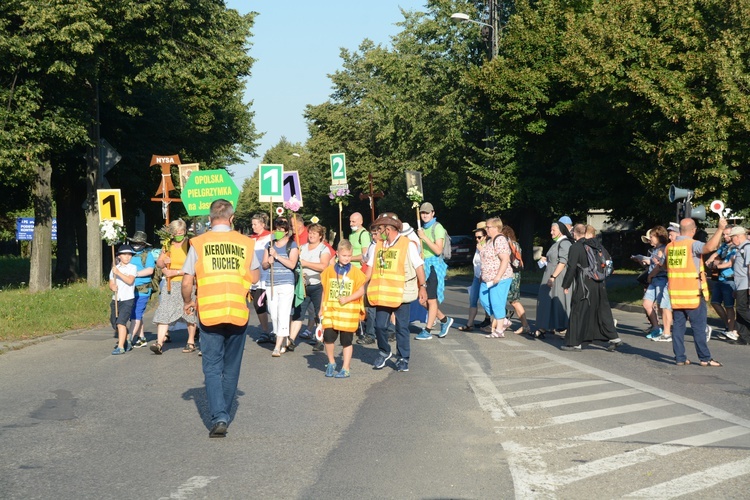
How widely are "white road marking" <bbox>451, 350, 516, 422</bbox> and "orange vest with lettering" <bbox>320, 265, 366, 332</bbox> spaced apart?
1442 millimetres

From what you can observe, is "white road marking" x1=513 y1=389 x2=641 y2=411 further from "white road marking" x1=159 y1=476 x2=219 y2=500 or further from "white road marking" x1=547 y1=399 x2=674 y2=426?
"white road marking" x1=159 y1=476 x2=219 y2=500

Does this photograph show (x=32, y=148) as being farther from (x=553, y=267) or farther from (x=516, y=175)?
(x=516, y=175)

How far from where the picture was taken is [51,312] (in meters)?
20.7

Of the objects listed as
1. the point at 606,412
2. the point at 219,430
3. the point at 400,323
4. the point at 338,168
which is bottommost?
the point at 606,412

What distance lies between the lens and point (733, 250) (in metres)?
16.5

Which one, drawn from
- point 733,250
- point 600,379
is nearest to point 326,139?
point 733,250

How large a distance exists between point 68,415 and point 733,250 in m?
11.3

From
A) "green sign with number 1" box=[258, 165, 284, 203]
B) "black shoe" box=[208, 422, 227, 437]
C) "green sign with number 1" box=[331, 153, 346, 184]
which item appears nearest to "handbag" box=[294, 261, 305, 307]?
"green sign with number 1" box=[258, 165, 284, 203]

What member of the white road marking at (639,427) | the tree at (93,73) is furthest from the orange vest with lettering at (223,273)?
the tree at (93,73)

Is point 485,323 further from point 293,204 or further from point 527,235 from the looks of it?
point 527,235

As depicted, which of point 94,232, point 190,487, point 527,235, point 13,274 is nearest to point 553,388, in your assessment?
point 190,487

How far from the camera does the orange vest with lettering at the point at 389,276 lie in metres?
11.7

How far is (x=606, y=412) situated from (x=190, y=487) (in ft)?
13.9

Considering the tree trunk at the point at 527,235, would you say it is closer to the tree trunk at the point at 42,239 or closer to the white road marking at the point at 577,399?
the tree trunk at the point at 42,239
